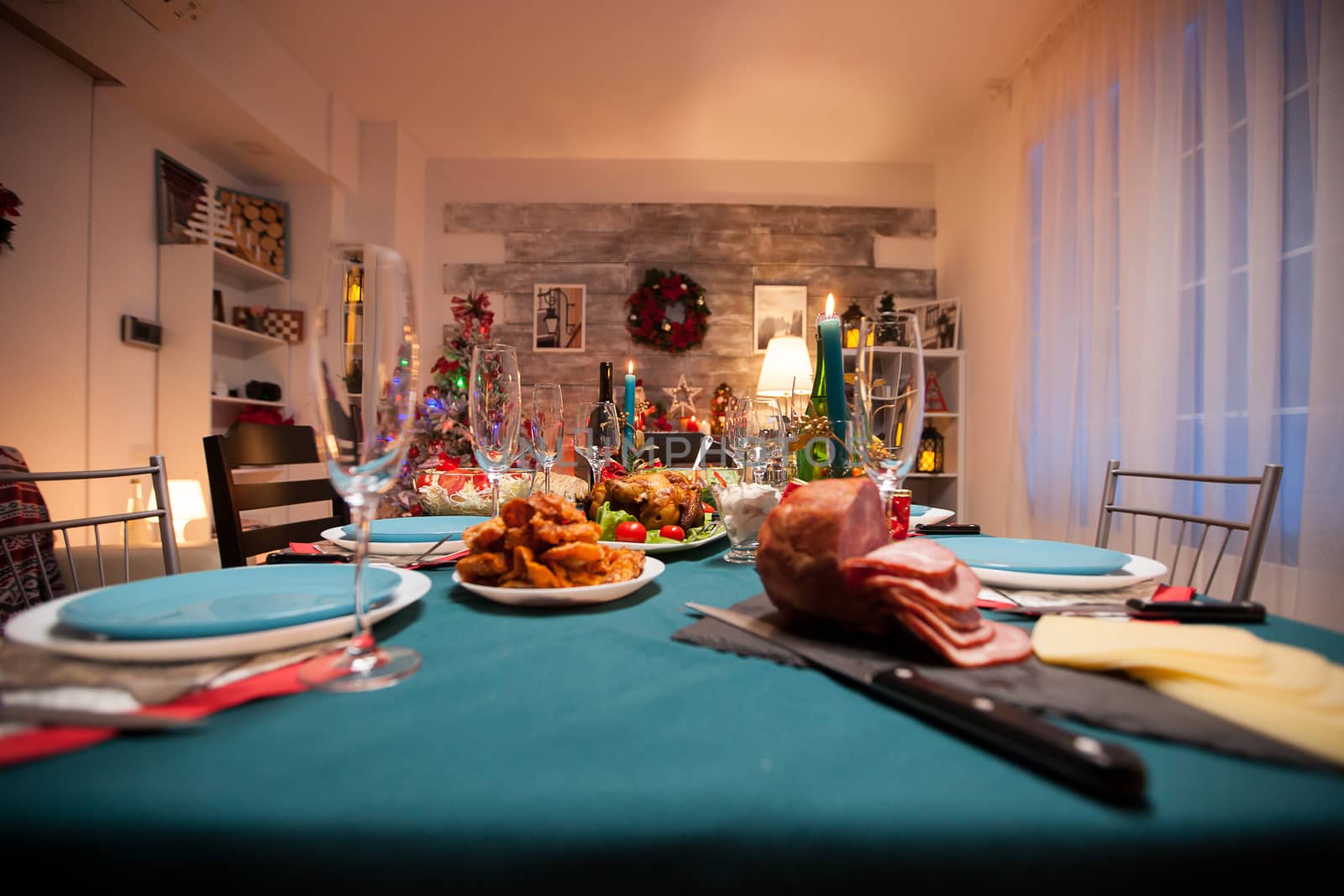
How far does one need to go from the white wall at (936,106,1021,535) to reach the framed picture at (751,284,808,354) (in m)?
1.10

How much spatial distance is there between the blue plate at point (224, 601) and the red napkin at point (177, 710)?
2.3 inches

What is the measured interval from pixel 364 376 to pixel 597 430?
Result: 0.79 metres

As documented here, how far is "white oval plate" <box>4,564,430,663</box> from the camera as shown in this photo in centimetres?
40

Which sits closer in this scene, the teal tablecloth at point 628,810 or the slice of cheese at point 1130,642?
the teal tablecloth at point 628,810

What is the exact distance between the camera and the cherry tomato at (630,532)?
0.94 metres

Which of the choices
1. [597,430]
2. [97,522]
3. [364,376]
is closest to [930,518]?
[597,430]

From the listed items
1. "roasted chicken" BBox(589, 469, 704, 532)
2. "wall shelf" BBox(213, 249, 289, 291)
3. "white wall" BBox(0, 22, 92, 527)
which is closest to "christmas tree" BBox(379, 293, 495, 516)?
"wall shelf" BBox(213, 249, 289, 291)

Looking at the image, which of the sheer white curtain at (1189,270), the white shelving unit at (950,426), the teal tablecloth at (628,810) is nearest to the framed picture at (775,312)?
the white shelving unit at (950,426)

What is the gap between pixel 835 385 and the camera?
2.80 ft

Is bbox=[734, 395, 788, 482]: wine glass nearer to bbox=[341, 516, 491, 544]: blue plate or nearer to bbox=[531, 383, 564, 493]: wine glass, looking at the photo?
bbox=[531, 383, 564, 493]: wine glass

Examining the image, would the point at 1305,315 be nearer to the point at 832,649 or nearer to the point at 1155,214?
the point at 1155,214

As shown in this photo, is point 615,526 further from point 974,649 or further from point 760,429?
point 974,649

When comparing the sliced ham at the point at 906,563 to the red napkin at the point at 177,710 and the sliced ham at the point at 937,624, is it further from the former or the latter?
the red napkin at the point at 177,710

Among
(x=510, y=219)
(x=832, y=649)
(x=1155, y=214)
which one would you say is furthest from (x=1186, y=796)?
(x=510, y=219)
